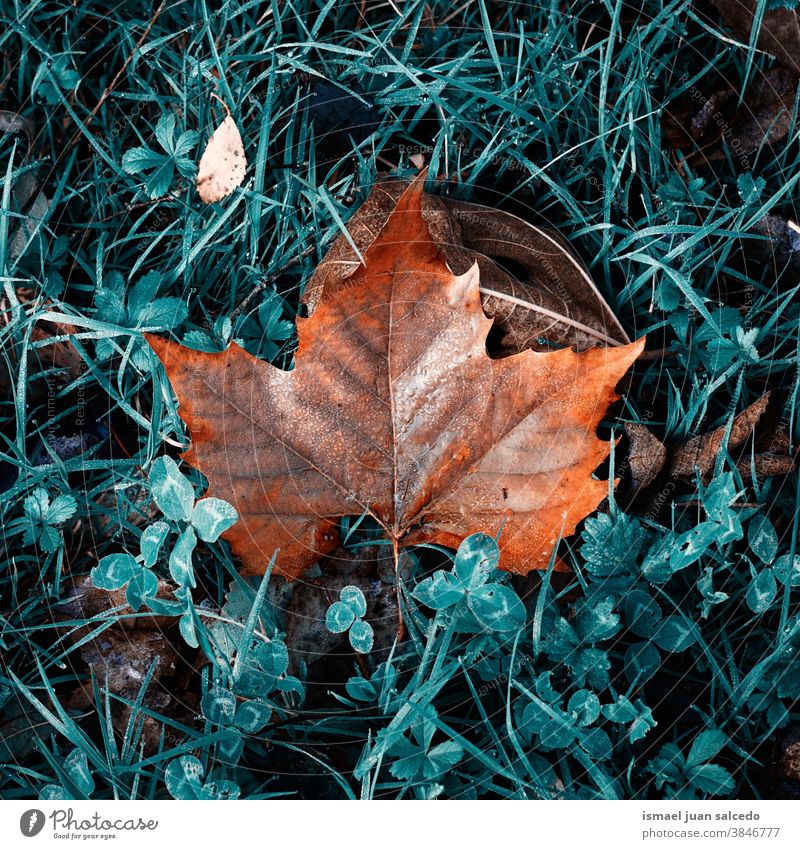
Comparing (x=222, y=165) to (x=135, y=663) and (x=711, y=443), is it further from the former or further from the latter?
(x=711, y=443)

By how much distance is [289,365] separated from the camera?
1.52m

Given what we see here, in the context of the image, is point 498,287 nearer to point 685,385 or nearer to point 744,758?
point 685,385

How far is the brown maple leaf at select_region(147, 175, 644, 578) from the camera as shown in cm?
127

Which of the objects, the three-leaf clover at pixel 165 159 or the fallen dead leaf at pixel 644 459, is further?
the three-leaf clover at pixel 165 159

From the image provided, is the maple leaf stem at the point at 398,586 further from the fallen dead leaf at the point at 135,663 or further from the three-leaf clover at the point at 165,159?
the three-leaf clover at the point at 165,159

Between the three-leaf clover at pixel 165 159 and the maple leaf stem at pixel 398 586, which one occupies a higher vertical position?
the three-leaf clover at pixel 165 159

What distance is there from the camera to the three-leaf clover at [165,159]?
5.21 ft

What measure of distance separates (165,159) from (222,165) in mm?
128

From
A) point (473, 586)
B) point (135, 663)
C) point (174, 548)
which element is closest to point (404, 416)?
point (473, 586)

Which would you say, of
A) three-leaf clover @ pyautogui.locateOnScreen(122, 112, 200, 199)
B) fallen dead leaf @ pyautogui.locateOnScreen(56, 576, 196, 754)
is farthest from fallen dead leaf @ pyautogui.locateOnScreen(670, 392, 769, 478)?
three-leaf clover @ pyautogui.locateOnScreen(122, 112, 200, 199)

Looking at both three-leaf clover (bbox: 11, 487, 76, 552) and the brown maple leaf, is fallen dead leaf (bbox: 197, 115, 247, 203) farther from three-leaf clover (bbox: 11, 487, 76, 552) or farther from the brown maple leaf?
three-leaf clover (bbox: 11, 487, 76, 552)

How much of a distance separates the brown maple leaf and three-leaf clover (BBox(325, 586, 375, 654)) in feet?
0.42

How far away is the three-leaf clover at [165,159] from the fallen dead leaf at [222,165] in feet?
0.11

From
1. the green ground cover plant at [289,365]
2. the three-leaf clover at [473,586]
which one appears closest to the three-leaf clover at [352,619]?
the green ground cover plant at [289,365]
